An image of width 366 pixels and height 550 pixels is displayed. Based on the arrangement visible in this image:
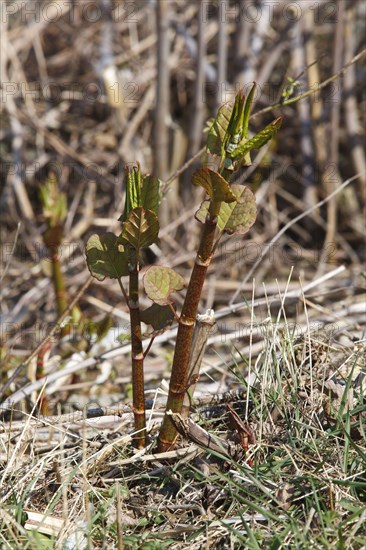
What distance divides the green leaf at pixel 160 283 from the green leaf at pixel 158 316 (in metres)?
0.09

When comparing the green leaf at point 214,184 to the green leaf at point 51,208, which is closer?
the green leaf at point 214,184

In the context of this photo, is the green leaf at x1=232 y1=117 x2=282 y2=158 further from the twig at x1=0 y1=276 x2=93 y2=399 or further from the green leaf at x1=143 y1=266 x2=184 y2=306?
the twig at x1=0 y1=276 x2=93 y2=399

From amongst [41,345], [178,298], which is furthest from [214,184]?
[178,298]

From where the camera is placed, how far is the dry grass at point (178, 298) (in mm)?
1432

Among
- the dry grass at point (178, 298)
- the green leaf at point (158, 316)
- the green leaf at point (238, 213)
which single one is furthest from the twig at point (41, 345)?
the green leaf at point (238, 213)

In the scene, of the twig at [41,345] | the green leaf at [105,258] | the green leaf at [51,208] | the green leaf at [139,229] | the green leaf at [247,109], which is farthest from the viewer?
the green leaf at [51,208]

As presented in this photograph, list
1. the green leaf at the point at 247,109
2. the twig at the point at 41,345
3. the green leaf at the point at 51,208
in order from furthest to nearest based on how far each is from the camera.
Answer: the green leaf at the point at 51,208 → the twig at the point at 41,345 → the green leaf at the point at 247,109

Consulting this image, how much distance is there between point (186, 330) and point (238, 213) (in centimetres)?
29

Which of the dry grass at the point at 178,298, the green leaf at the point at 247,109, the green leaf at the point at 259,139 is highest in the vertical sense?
the green leaf at the point at 247,109

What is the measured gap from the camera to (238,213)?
4.62 ft

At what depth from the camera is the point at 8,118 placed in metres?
3.95

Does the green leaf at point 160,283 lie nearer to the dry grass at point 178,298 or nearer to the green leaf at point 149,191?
the green leaf at point 149,191

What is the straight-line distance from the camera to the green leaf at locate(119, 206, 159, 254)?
137 centimetres

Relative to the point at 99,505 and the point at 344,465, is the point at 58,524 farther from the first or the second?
the point at 344,465
